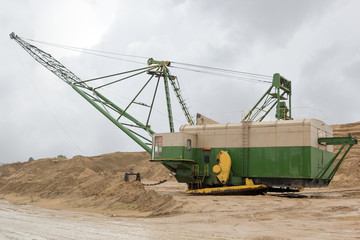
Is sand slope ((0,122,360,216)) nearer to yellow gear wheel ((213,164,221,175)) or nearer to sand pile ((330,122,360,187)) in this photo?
sand pile ((330,122,360,187))

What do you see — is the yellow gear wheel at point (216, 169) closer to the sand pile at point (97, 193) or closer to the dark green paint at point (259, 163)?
the dark green paint at point (259, 163)

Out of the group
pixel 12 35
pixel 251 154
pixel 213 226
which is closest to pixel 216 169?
pixel 251 154

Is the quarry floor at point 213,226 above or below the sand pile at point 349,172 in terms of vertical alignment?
below

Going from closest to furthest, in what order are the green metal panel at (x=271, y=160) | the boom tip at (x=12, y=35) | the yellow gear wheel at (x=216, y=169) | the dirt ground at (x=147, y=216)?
1. the dirt ground at (x=147, y=216)
2. the green metal panel at (x=271, y=160)
3. the yellow gear wheel at (x=216, y=169)
4. the boom tip at (x=12, y=35)

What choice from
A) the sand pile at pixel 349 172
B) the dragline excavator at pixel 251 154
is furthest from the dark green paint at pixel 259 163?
the sand pile at pixel 349 172

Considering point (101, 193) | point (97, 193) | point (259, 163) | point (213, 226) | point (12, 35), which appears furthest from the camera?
point (12, 35)

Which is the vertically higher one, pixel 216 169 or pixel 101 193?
pixel 216 169

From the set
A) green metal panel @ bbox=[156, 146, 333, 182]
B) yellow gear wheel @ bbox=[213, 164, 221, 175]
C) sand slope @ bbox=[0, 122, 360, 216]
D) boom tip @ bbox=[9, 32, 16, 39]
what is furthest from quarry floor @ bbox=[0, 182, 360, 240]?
boom tip @ bbox=[9, 32, 16, 39]

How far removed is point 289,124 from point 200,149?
20.3 ft

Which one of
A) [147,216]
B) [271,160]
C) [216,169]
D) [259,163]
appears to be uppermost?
[271,160]

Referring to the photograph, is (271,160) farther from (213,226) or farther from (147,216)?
(213,226)

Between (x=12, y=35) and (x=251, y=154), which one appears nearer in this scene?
(x=251, y=154)

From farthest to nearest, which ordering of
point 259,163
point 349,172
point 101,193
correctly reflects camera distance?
point 349,172 < point 259,163 < point 101,193

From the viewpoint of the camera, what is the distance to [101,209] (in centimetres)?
1453
